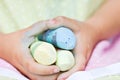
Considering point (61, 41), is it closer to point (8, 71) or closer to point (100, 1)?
point (8, 71)

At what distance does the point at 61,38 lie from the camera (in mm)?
750

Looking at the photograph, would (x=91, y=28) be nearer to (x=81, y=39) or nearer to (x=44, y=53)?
(x=81, y=39)

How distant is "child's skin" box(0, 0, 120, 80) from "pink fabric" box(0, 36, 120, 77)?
15 mm

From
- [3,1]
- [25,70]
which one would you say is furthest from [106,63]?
[3,1]

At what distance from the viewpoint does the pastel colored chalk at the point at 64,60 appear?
2.42 ft

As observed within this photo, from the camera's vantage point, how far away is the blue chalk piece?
75cm

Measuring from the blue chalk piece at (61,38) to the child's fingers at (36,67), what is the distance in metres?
0.06

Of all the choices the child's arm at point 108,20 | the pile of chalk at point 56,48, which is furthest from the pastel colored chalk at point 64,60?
the child's arm at point 108,20

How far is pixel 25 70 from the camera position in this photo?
0.77m

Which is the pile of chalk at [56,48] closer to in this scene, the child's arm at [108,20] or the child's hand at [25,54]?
the child's hand at [25,54]

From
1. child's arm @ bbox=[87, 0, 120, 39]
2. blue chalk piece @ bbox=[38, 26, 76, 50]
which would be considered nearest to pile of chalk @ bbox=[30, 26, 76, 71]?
blue chalk piece @ bbox=[38, 26, 76, 50]

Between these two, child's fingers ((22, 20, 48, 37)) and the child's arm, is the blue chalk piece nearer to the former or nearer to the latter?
child's fingers ((22, 20, 48, 37))

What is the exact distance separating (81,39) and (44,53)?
13cm

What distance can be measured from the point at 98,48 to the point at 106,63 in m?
0.08
